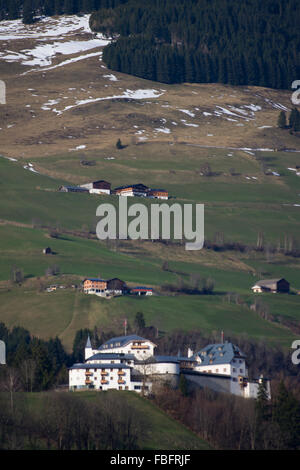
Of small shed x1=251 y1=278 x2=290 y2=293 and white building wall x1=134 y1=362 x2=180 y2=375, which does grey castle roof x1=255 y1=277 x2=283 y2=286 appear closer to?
small shed x1=251 y1=278 x2=290 y2=293

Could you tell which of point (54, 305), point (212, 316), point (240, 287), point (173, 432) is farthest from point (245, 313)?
point (173, 432)

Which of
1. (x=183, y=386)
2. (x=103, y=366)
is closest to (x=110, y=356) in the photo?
(x=103, y=366)

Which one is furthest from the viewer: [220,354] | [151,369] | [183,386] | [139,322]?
[139,322]

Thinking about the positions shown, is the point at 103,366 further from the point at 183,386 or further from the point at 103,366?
the point at 183,386

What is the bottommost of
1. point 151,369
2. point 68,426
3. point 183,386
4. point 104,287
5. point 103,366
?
point 104,287

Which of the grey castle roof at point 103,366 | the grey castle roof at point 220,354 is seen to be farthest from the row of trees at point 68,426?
the grey castle roof at point 220,354

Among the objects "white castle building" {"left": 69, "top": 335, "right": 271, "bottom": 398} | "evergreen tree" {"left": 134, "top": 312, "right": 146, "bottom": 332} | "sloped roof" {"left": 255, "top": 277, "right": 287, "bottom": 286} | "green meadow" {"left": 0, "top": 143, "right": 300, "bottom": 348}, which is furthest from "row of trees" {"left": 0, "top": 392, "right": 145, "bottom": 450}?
"sloped roof" {"left": 255, "top": 277, "right": 287, "bottom": 286}
